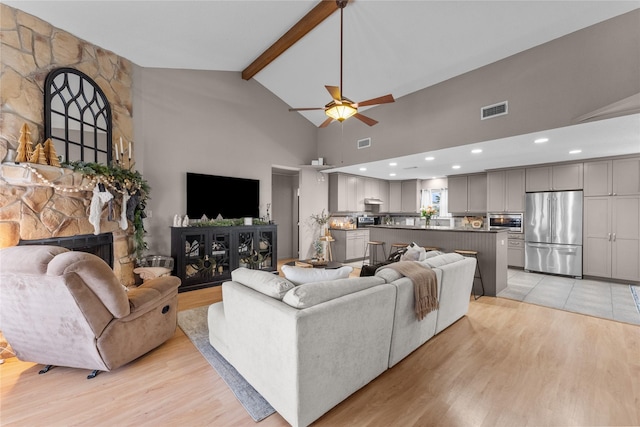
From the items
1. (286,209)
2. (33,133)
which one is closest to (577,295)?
(286,209)

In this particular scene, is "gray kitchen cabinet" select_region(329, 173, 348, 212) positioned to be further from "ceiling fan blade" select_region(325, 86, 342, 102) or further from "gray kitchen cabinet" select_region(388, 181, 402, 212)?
"ceiling fan blade" select_region(325, 86, 342, 102)

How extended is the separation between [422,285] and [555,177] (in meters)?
5.28

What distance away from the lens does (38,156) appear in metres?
2.81

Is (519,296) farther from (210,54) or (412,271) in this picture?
(210,54)

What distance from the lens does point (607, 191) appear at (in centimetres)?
505

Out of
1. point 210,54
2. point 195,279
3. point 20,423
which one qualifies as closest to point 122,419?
point 20,423

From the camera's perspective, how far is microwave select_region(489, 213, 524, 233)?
6.01 metres

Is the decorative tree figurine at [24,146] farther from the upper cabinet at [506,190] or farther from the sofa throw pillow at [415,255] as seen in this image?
the upper cabinet at [506,190]

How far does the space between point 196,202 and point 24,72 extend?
2.66 m

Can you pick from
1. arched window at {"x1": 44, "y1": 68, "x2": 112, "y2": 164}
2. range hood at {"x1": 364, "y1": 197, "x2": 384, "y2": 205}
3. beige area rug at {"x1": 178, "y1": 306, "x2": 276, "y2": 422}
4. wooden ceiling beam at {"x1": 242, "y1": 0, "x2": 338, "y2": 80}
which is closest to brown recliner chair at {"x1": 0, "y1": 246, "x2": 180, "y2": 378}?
beige area rug at {"x1": 178, "y1": 306, "x2": 276, "y2": 422}

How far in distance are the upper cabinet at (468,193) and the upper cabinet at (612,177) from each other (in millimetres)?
1904

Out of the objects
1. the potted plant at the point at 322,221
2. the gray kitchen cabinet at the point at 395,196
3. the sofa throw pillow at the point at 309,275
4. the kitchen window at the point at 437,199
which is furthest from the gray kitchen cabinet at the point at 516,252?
the sofa throw pillow at the point at 309,275

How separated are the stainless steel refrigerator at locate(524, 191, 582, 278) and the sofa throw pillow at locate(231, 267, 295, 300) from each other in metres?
6.15

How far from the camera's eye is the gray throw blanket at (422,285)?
2395mm
